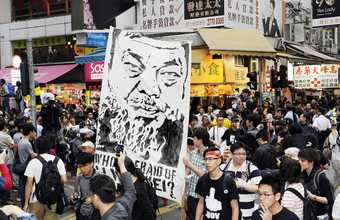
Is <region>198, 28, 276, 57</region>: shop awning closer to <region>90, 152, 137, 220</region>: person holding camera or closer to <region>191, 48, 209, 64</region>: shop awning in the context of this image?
<region>191, 48, 209, 64</region>: shop awning

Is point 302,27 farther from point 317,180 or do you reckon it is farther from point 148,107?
point 317,180

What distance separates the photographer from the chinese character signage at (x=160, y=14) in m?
22.3

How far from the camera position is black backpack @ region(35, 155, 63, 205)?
21.0ft

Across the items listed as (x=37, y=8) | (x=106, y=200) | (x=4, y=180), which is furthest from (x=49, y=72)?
(x=106, y=200)

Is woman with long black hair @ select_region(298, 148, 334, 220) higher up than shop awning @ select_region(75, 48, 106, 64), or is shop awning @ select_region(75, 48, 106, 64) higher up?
shop awning @ select_region(75, 48, 106, 64)

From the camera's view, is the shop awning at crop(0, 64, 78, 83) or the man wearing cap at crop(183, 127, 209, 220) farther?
the shop awning at crop(0, 64, 78, 83)

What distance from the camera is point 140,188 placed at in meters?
5.19

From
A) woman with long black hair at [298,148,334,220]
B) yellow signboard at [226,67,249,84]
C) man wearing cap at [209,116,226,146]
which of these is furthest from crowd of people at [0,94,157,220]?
yellow signboard at [226,67,249,84]

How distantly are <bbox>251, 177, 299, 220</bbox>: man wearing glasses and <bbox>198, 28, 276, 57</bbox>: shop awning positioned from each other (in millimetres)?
13461

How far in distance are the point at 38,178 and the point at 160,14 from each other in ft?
58.0

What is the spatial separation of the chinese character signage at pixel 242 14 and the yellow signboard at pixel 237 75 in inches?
67.5

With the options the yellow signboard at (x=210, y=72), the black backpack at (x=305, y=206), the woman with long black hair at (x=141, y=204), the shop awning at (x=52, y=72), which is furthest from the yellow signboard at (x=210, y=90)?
the black backpack at (x=305, y=206)

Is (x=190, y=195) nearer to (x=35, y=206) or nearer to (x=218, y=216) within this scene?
(x=218, y=216)

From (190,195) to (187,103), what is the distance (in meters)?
1.15
